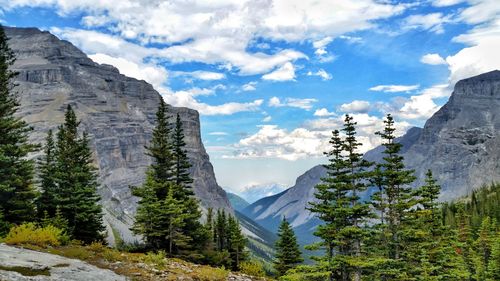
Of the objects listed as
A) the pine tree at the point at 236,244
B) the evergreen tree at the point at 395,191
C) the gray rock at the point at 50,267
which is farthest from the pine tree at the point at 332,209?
the pine tree at the point at 236,244

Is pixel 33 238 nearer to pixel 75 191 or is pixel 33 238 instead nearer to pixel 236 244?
pixel 75 191

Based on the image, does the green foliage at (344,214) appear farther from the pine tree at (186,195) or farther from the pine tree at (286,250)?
the pine tree at (286,250)

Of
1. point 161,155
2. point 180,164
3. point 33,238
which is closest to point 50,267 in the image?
point 33,238

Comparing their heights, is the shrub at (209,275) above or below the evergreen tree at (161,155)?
below

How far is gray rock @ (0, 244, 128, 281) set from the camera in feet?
52.6

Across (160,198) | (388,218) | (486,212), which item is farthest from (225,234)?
(486,212)

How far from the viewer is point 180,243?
48812 millimetres

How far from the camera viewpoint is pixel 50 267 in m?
18.1

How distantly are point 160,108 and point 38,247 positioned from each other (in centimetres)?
3395

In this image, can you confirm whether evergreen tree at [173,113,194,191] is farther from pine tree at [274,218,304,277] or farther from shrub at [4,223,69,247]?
shrub at [4,223,69,247]

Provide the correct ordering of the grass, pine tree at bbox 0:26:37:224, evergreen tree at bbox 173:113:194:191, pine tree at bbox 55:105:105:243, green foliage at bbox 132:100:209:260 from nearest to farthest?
1. the grass
2. pine tree at bbox 0:26:37:224
3. green foliage at bbox 132:100:209:260
4. pine tree at bbox 55:105:105:243
5. evergreen tree at bbox 173:113:194:191

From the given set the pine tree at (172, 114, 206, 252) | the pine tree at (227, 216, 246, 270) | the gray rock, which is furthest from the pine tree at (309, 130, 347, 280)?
the pine tree at (227, 216, 246, 270)

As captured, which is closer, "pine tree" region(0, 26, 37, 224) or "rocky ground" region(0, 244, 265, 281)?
"rocky ground" region(0, 244, 265, 281)

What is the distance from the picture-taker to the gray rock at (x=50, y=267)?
52.6ft
